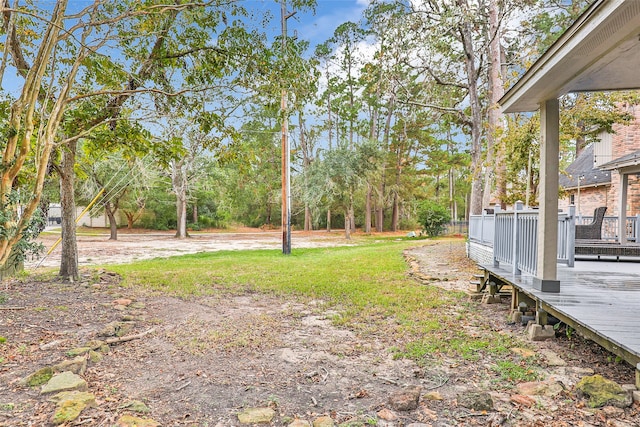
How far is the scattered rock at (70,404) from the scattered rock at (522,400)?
2844 mm

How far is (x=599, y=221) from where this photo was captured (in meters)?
8.78

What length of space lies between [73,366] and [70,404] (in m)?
0.66

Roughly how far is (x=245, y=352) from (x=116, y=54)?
538cm

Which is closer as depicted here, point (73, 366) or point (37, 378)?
point (37, 378)

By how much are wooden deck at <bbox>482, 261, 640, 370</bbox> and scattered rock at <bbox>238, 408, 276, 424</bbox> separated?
243cm

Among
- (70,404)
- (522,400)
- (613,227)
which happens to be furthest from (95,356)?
(613,227)

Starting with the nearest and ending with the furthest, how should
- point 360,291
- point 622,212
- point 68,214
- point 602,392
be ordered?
point 602,392
point 360,291
point 68,214
point 622,212

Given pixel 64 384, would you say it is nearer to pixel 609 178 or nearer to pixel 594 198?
pixel 609 178

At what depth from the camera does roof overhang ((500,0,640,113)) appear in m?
2.71

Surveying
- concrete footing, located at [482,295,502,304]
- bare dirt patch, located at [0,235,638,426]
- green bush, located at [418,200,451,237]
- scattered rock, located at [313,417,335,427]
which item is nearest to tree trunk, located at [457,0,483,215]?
concrete footing, located at [482,295,502,304]

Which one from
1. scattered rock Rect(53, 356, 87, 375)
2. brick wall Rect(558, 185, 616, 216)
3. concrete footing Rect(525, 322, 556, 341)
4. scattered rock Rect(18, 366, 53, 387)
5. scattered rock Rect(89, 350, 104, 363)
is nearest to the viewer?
scattered rock Rect(18, 366, 53, 387)

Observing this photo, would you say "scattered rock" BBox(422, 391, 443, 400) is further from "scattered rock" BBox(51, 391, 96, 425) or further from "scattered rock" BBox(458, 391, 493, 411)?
"scattered rock" BBox(51, 391, 96, 425)

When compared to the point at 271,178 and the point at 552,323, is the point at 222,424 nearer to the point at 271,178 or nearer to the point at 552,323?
the point at 552,323

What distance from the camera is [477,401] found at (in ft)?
8.31
